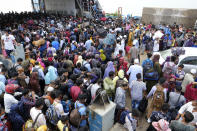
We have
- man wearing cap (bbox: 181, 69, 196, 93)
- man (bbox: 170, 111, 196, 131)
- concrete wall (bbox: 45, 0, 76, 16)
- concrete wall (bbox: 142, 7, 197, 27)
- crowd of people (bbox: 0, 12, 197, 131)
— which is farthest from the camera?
concrete wall (bbox: 45, 0, 76, 16)

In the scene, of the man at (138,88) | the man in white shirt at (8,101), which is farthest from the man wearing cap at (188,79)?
the man in white shirt at (8,101)

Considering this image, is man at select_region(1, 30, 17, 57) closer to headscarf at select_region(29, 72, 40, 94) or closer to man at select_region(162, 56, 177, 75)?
headscarf at select_region(29, 72, 40, 94)

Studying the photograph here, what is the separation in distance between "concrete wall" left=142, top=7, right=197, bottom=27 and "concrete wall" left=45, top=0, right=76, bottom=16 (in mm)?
9507

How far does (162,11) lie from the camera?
14.5m

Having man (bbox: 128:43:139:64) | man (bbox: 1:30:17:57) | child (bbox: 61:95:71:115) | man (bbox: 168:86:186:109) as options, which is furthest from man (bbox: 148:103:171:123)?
man (bbox: 1:30:17:57)

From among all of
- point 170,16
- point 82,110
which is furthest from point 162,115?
point 170,16

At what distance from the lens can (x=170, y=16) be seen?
14180 mm

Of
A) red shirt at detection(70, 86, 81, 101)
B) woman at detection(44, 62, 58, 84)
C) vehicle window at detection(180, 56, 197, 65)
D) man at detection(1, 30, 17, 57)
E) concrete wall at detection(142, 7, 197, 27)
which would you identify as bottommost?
red shirt at detection(70, 86, 81, 101)

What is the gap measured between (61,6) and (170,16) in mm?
14148

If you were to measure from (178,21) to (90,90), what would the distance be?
45.6 ft

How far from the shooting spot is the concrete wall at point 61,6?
1896 cm

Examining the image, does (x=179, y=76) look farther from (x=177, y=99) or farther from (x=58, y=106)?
(x=58, y=106)

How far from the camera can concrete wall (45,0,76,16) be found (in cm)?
1896

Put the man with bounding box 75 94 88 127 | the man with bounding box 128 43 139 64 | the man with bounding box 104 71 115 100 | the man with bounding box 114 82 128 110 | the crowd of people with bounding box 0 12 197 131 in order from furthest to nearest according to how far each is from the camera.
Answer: the man with bounding box 128 43 139 64, the man with bounding box 104 71 115 100, the man with bounding box 114 82 128 110, the man with bounding box 75 94 88 127, the crowd of people with bounding box 0 12 197 131
